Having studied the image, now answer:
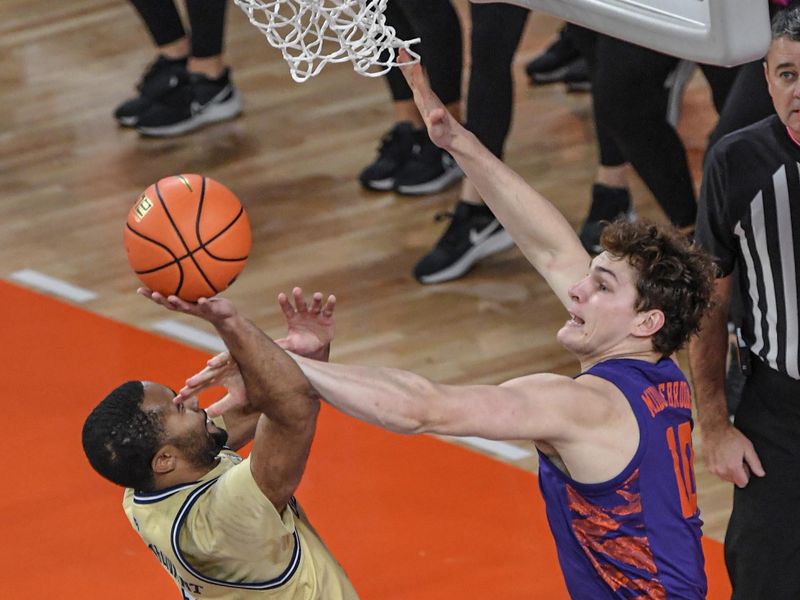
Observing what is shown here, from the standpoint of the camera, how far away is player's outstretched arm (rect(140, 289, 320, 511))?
2.90 m

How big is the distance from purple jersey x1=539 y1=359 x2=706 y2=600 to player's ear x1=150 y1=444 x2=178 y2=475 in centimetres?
78

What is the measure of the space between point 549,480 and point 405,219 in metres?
3.59

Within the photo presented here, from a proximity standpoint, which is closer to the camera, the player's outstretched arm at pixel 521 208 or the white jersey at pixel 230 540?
the white jersey at pixel 230 540

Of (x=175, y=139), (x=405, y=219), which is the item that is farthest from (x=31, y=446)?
(x=175, y=139)

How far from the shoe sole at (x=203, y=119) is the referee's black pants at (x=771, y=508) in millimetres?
4312

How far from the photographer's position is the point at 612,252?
136 inches

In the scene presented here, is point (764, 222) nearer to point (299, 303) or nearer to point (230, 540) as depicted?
point (299, 303)

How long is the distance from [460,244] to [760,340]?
2.44m

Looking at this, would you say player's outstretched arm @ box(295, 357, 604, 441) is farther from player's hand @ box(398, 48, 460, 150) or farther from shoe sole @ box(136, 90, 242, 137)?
shoe sole @ box(136, 90, 242, 137)

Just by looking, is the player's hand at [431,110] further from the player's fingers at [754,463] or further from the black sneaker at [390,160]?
the black sneaker at [390,160]

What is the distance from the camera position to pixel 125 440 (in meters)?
3.29

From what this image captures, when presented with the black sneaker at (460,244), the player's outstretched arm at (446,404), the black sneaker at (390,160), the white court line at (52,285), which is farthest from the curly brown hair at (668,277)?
the black sneaker at (390,160)

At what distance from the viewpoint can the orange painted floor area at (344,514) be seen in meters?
4.66

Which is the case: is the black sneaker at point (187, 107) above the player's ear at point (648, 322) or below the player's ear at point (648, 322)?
below
